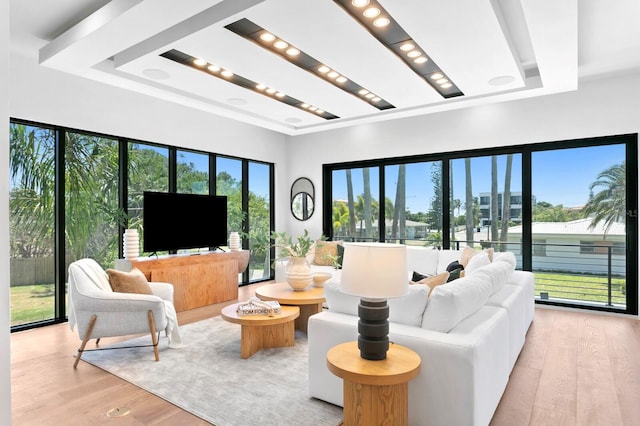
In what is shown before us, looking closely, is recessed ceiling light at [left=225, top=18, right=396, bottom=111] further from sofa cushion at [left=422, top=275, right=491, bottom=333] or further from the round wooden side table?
the round wooden side table

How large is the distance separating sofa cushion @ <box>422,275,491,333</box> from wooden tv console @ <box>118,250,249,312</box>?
3618 mm

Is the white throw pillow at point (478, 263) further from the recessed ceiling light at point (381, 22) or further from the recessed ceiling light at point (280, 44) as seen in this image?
the recessed ceiling light at point (280, 44)

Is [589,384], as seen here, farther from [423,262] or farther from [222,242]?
[222,242]

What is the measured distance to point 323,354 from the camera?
8.41 feet

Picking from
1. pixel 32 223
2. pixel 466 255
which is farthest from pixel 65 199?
pixel 466 255

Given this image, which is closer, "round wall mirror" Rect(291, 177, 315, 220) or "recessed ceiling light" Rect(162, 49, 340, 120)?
"recessed ceiling light" Rect(162, 49, 340, 120)

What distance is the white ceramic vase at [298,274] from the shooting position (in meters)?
4.11

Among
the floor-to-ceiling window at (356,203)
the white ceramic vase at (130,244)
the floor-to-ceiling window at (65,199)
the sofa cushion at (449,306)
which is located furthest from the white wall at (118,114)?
the sofa cushion at (449,306)

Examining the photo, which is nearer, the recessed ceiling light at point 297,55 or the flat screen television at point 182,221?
the recessed ceiling light at point 297,55

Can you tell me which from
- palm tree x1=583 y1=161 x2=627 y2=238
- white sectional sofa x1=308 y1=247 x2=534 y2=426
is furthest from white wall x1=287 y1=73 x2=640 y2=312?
white sectional sofa x1=308 y1=247 x2=534 y2=426

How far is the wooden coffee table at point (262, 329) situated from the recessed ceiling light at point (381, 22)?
254 centimetres

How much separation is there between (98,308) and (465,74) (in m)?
4.10

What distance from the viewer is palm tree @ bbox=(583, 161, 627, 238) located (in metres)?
4.80

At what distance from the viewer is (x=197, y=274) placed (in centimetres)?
531
